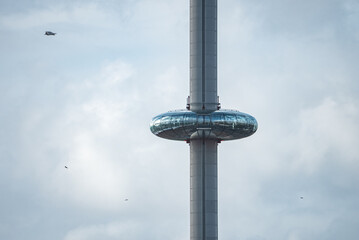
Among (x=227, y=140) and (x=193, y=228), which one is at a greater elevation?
(x=227, y=140)

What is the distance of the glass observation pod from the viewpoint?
5531 inches

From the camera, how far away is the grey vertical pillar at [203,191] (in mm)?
141000

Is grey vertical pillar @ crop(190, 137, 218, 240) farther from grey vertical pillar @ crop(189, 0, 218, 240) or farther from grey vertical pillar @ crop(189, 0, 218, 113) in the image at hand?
grey vertical pillar @ crop(189, 0, 218, 113)

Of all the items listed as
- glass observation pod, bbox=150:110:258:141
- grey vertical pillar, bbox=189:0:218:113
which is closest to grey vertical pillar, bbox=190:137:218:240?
glass observation pod, bbox=150:110:258:141

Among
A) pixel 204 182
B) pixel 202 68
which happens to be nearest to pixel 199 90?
pixel 202 68

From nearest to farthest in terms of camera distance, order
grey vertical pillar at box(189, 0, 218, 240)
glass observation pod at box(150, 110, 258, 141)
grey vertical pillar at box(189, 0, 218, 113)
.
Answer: glass observation pod at box(150, 110, 258, 141) → grey vertical pillar at box(189, 0, 218, 240) → grey vertical pillar at box(189, 0, 218, 113)

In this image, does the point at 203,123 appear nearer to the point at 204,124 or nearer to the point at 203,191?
the point at 204,124

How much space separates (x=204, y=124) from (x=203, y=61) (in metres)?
9.03

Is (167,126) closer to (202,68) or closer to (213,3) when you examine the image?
(202,68)

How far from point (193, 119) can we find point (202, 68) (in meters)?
7.51

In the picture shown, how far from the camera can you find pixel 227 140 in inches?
5802

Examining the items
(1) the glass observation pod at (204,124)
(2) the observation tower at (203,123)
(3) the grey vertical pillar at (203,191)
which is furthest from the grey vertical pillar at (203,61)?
(3) the grey vertical pillar at (203,191)

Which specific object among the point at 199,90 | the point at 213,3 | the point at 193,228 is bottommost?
the point at 193,228

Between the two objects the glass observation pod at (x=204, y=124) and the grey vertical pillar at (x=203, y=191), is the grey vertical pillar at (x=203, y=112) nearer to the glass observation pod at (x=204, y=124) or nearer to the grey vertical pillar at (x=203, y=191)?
the grey vertical pillar at (x=203, y=191)
